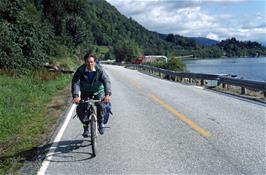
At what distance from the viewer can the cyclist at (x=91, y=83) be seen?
328 inches

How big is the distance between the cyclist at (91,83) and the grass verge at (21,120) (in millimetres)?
1618

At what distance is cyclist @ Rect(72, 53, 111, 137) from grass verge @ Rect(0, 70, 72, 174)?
5.31 ft

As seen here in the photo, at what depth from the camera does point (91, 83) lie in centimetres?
841

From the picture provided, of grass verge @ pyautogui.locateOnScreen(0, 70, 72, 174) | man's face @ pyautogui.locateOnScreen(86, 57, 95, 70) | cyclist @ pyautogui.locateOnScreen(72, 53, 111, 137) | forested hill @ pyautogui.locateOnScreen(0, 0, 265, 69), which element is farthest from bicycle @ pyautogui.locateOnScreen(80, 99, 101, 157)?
forested hill @ pyautogui.locateOnScreen(0, 0, 265, 69)

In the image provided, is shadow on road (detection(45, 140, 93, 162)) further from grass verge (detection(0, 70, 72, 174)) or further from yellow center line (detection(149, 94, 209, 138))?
yellow center line (detection(149, 94, 209, 138))

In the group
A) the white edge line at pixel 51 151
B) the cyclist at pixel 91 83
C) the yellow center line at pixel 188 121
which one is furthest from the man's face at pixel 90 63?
the yellow center line at pixel 188 121

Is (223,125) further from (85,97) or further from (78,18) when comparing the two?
(78,18)

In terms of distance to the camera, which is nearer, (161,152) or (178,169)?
(178,169)

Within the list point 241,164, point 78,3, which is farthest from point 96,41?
point 241,164

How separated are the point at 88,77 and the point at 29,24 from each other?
23487mm

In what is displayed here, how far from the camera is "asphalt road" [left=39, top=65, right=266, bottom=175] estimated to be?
695 cm

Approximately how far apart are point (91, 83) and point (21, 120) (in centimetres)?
468

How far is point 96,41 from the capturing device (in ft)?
550

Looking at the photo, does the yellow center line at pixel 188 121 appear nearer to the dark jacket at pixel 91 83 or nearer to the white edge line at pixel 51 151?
the dark jacket at pixel 91 83
